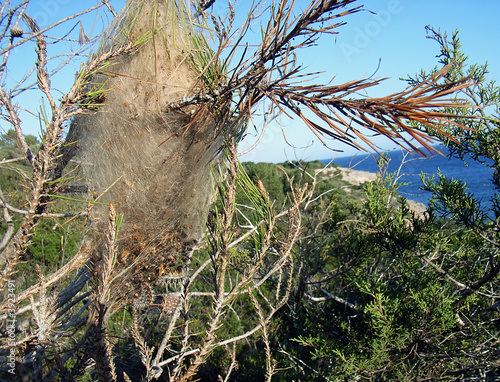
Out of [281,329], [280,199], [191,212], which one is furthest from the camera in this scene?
[280,199]

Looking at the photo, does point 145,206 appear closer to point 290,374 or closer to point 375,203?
point 375,203

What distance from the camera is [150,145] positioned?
1321 millimetres

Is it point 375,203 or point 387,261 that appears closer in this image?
point 375,203

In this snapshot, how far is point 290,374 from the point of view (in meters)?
4.16

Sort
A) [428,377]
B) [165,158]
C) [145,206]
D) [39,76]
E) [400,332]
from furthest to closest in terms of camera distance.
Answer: [400,332] < [428,377] < [145,206] < [165,158] < [39,76]

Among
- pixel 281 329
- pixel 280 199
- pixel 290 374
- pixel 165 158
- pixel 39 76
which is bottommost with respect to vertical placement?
pixel 290 374

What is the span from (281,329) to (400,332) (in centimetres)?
232

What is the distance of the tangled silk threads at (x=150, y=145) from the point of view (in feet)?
4.07

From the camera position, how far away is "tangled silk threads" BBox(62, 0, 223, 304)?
1239 millimetres

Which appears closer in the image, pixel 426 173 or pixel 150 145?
pixel 150 145

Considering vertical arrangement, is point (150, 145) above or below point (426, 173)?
above

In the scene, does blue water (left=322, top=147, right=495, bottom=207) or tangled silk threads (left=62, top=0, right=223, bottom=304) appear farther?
blue water (left=322, top=147, right=495, bottom=207)

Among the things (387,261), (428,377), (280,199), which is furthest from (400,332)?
(280,199)

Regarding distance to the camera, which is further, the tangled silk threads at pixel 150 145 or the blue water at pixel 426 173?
the blue water at pixel 426 173
